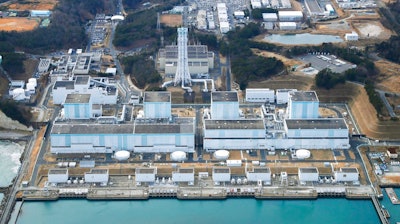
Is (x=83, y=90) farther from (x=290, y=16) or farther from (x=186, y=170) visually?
(x=290, y=16)

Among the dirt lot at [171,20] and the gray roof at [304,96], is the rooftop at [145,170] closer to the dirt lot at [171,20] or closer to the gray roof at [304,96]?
the gray roof at [304,96]

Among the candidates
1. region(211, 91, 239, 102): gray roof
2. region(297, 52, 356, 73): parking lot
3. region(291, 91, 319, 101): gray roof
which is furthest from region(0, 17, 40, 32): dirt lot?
region(291, 91, 319, 101): gray roof

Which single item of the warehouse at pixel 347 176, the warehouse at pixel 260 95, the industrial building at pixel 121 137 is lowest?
the warehouse at pixel 347 176

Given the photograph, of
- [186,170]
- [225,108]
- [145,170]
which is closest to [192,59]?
[225,108]

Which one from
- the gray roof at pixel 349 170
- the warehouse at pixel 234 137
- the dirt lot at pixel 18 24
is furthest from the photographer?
the dirt lot at pixel 18 24

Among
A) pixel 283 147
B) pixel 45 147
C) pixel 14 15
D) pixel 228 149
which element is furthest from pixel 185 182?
pixel 14 15

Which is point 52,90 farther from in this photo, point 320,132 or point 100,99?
point 320,132

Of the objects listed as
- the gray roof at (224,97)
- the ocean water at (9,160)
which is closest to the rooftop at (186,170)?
the gray roof at (224,97)
